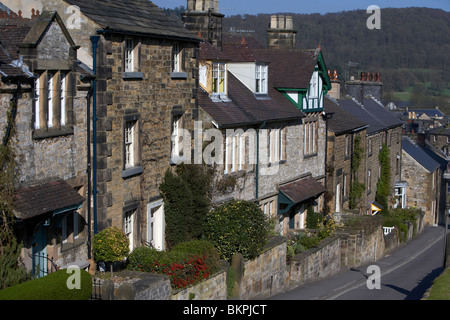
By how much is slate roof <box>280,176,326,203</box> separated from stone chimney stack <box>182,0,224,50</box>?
633cm

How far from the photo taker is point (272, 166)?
25797mm

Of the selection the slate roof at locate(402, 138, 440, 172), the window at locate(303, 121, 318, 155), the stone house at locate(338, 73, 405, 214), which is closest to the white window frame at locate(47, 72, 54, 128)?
the window at locate(303, 121, 318, 155)

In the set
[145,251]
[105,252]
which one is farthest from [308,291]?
[105,252]

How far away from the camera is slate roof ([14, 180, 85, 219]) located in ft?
43.7

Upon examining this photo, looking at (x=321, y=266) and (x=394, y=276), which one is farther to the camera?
(x=394, y=276)

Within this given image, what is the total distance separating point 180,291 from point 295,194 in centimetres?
1202

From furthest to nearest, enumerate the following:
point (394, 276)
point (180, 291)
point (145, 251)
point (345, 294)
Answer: point (394, 276), point (345, 294), point (145, 251), point (180, 291)

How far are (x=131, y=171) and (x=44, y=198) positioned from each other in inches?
154

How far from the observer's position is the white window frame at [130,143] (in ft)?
58.6

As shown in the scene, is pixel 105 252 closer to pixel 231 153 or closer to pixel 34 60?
pixel 34 60

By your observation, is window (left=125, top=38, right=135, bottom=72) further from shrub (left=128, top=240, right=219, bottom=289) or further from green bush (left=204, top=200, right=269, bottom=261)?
green bush (left=204, top=200, right=269, bottom=261)

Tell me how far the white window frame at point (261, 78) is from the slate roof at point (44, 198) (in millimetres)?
12638

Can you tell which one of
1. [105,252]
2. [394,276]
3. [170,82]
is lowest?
[394,276]

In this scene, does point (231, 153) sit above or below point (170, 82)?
below
